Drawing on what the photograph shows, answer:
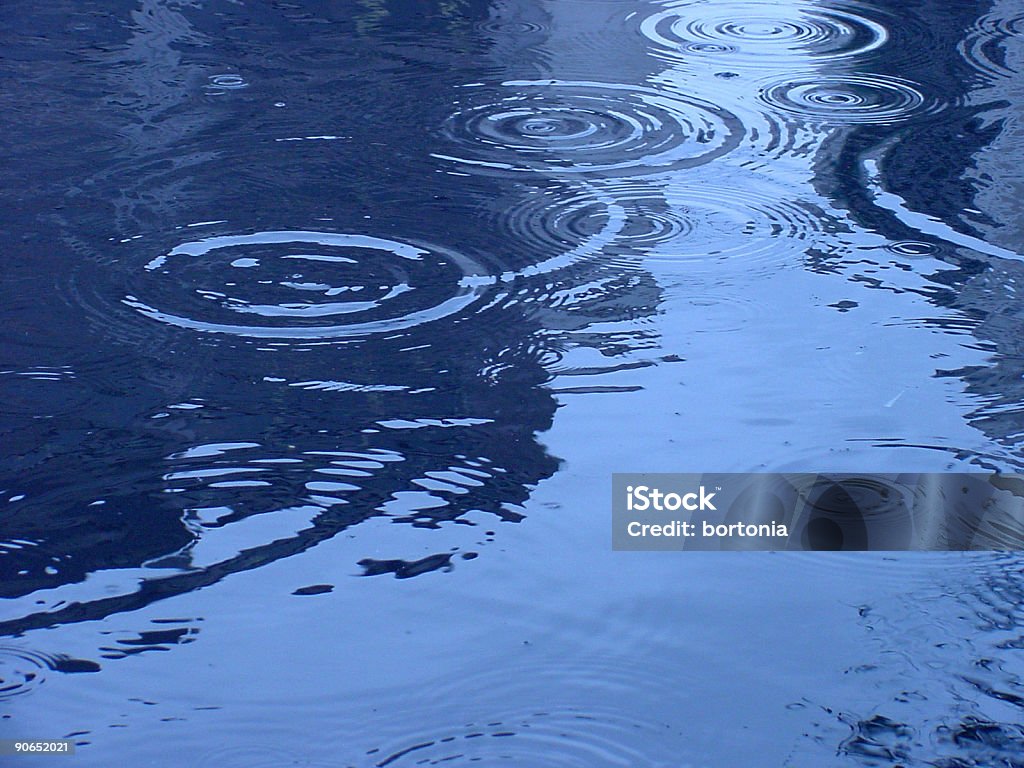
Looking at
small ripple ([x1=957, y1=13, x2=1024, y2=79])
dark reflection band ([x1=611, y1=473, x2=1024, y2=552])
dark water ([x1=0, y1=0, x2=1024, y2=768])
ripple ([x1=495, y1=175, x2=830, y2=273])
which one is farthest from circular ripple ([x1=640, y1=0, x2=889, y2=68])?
dark reflection band ([x1=611, y1=473, x2=1024, y2=552])

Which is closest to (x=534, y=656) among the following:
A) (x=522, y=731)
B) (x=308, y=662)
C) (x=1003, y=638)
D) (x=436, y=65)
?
(x=522, y=731)

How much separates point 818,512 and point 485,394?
23.7 inches

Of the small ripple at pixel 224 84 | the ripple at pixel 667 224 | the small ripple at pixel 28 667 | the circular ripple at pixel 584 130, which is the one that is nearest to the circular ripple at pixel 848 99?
the circular ripple at pixel 584 130

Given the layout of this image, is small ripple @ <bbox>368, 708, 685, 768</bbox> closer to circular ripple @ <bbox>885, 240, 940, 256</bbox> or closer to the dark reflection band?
the dark reflection band

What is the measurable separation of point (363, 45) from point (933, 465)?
2674mm

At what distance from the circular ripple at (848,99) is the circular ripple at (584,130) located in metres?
0.24

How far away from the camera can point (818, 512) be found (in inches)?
66.0

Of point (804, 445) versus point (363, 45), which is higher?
point (363, 45)

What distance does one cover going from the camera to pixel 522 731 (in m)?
1.28

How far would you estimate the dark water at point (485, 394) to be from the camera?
1331 millimetres

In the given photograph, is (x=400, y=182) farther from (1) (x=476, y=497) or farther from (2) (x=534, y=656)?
(2) (x=534, y=656)

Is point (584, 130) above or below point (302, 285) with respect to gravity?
above

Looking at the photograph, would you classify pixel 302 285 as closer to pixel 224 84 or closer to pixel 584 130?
pixel 584 130

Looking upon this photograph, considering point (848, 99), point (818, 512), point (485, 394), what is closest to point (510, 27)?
point (848, 99)
